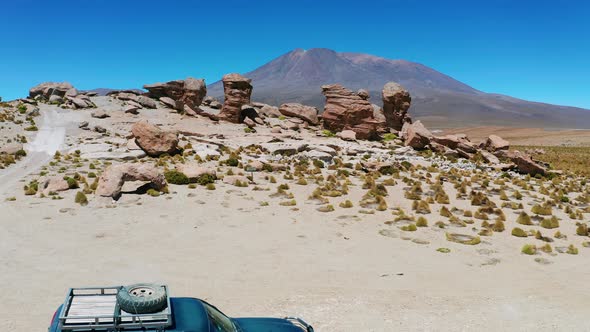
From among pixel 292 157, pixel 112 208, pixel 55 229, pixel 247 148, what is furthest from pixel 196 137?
Result: pixel 55 229

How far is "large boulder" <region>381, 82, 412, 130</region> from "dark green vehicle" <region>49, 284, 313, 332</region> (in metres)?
60.7

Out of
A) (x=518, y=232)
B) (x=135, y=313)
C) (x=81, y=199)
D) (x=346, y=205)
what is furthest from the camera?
(x=346, y=205)

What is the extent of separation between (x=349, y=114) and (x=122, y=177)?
38.4 metres

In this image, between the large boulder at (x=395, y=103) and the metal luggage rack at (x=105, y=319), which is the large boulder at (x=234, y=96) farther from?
the metal luggage rack at (x=105, y=319)

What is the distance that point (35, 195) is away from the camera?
25984 millimetres

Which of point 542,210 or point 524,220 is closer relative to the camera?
point 524,220

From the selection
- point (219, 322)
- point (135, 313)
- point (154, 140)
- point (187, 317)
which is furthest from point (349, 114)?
point (135, 313)

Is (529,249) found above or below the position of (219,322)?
below

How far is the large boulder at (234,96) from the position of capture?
63000 millimetres

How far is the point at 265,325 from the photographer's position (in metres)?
8.32

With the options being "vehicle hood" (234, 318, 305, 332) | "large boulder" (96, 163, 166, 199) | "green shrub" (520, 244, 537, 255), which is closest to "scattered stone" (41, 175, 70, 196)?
"large boulder" (96, 163, 166, 199)

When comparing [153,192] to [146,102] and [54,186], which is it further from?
[146,102]

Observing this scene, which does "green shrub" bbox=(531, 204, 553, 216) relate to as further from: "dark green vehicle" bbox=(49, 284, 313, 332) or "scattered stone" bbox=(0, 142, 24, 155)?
"scattered stone" bbox=(0, 142, 24, 155)

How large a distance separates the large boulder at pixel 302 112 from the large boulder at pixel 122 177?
137 ft
